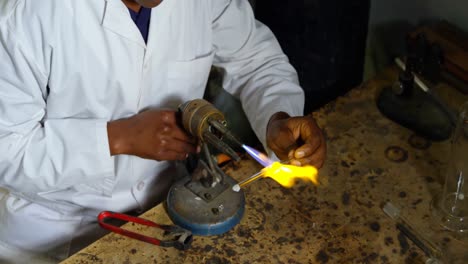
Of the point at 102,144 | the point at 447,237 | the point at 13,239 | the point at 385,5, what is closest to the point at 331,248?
the point at 447,237

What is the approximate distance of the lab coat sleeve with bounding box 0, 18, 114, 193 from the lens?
1.27 m

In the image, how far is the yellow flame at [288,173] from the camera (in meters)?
1.36

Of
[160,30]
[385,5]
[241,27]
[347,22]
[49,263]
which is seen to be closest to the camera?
[160,30]

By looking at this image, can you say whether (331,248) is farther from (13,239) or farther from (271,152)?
(13,239)

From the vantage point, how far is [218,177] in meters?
1.39

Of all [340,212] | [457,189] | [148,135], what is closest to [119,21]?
[148,135]

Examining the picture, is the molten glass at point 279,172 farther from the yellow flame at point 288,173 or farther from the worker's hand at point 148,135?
the worker's hand at point 148,135

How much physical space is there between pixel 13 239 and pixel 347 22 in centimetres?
121

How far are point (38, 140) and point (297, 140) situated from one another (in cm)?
61

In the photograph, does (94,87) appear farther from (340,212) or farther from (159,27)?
(340,212)

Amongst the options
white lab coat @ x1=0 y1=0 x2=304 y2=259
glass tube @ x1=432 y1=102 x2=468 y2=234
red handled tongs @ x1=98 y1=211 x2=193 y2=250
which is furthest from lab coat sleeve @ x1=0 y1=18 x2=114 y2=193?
glass tube @ x1=432 y1=102 x2=468 y2=234

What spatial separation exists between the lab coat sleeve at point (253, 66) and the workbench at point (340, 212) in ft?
0.42

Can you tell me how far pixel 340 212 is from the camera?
1.39 meters

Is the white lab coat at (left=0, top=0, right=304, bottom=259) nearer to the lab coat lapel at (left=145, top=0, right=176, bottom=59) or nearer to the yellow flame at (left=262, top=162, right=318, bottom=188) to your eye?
the lab coat lapel at (left=145, top=0, right=176, bottom=59)
